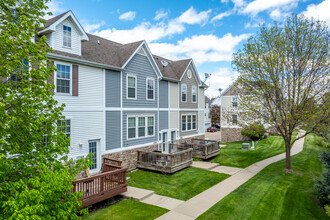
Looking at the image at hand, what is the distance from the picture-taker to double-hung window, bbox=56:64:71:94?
35.3 feet

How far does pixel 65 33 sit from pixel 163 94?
897cm

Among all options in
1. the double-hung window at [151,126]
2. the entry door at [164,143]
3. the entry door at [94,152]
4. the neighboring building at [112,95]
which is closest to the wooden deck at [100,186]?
the neighboring building at [112,95]

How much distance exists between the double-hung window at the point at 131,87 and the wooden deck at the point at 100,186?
6187 millimetres

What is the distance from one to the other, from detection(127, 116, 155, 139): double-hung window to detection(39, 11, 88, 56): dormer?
5.71 metres

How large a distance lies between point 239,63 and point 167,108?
684 cm

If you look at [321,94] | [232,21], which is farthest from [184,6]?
[321,94]

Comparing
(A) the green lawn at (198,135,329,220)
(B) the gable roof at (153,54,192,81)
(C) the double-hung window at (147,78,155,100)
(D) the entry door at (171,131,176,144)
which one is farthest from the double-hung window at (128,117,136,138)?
(A) the green lawn at (198,135,329,220)

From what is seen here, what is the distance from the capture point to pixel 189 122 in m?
21.5

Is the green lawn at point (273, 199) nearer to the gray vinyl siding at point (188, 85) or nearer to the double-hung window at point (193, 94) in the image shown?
the gray vinyl siding at point (188, 85)

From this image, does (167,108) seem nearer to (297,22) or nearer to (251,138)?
(297,22)

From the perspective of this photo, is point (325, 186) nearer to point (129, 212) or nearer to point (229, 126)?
point (129, 212)

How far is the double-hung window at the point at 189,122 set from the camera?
67.7ft

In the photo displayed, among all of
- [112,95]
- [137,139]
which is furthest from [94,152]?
[112,95]

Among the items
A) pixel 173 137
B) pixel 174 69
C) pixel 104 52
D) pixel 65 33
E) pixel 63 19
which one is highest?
pixel 63 19
